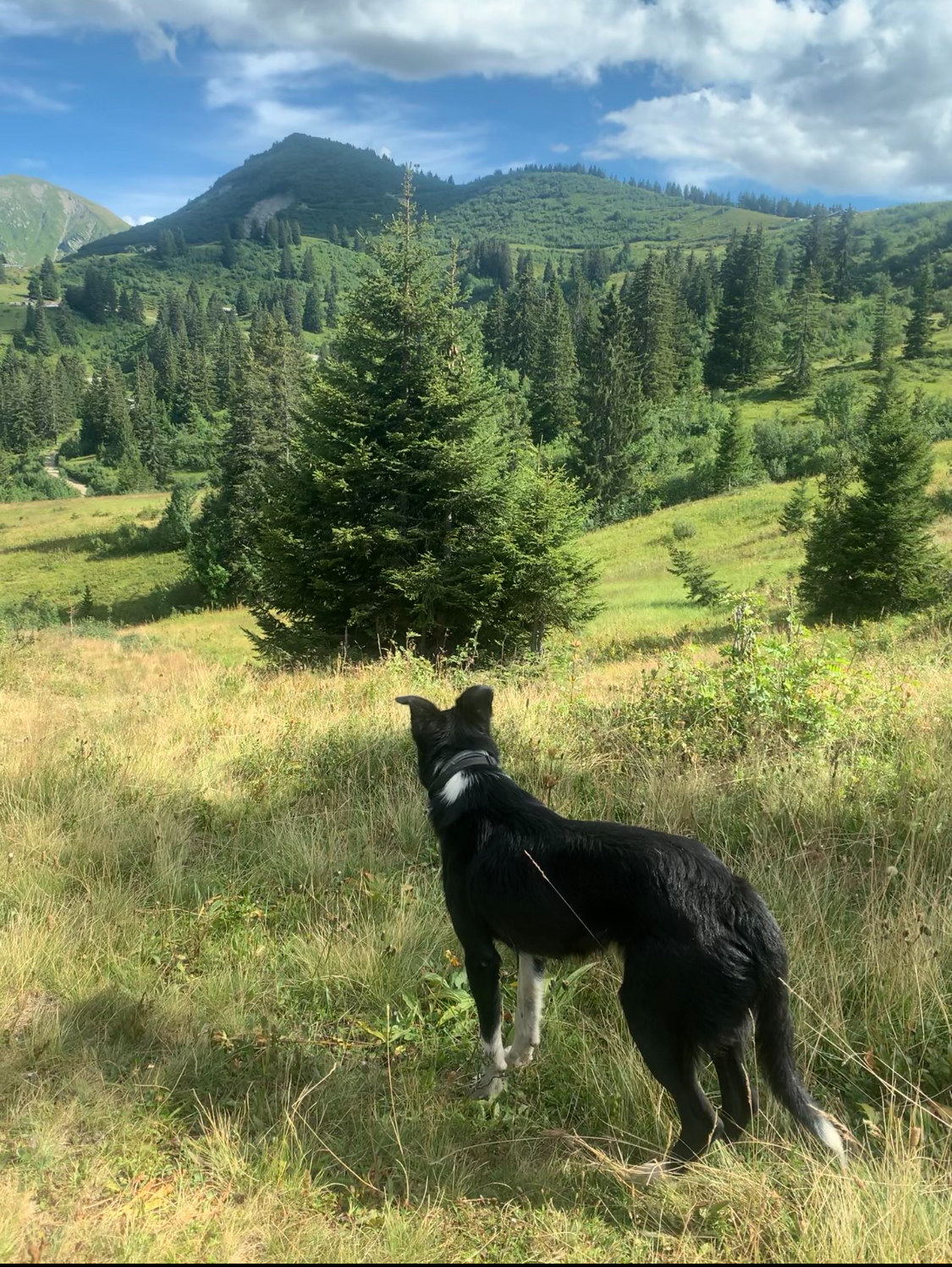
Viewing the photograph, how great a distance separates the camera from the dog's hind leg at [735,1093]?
2.23 meters

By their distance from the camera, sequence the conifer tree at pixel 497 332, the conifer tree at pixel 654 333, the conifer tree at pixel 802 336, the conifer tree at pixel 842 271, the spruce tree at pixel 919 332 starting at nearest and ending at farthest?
the conifer tree at pixel 802 336 → the conifer tree at pixel 654 333 → the spruce tree at pixel 919 332 → the conifer tree at pixel 497 332 → the conifer tree at pixel 842 271

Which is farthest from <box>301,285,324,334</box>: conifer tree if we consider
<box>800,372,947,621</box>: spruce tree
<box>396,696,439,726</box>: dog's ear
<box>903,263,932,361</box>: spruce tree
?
<box>396,696,439,726</box>: dog's ear

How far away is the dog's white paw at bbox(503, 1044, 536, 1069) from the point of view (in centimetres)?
Result: 271

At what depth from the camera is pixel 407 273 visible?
14625 millimetres

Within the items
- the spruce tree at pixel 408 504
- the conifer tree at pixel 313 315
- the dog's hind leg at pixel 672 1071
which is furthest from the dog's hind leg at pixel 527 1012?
the conifer tree at pixel 313 315

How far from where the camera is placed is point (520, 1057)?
8.91 ft

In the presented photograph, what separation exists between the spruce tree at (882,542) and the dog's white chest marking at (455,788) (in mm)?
23105

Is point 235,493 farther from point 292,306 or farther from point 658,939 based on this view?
point 292,306

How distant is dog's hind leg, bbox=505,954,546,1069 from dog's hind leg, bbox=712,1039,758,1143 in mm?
715

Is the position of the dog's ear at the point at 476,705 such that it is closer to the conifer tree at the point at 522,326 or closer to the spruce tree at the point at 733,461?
the spruce tree at the point at 733,461

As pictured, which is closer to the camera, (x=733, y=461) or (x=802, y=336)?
→ (x=733, y=461)

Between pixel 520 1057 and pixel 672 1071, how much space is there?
0.76 meters

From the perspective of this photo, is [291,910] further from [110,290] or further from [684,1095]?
[110,290]

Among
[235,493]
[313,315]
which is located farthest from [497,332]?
[313,315]
